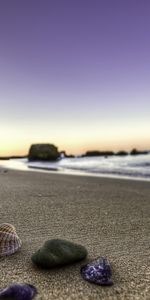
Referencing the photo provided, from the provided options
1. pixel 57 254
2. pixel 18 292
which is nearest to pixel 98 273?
pixel 57 254

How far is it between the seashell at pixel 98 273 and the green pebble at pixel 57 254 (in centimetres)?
17

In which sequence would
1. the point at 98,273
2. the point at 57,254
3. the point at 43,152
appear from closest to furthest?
the point at 98,273
the point at 57,254
the point at 43,152

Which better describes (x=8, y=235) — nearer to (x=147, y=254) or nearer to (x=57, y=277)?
(x=57, y=277)

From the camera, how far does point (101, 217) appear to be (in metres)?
4.34

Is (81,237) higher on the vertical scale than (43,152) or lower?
lower

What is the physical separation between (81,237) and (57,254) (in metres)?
0.91

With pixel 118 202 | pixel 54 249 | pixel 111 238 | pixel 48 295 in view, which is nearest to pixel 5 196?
pixel 118 202

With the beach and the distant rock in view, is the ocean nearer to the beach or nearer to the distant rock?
the beach

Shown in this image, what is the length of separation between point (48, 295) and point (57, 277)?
0.89 ft

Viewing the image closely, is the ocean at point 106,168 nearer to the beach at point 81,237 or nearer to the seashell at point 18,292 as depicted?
the beach at point 81,237

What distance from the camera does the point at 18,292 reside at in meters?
1.93

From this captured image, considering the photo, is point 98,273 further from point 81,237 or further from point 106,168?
point 106,168

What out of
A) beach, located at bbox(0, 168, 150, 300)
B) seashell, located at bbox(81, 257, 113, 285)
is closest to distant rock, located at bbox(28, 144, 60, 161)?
beach, located at bbox(0, 168, 150, 300)

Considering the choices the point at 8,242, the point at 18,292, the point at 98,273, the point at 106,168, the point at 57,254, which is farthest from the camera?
the point at 106,168
